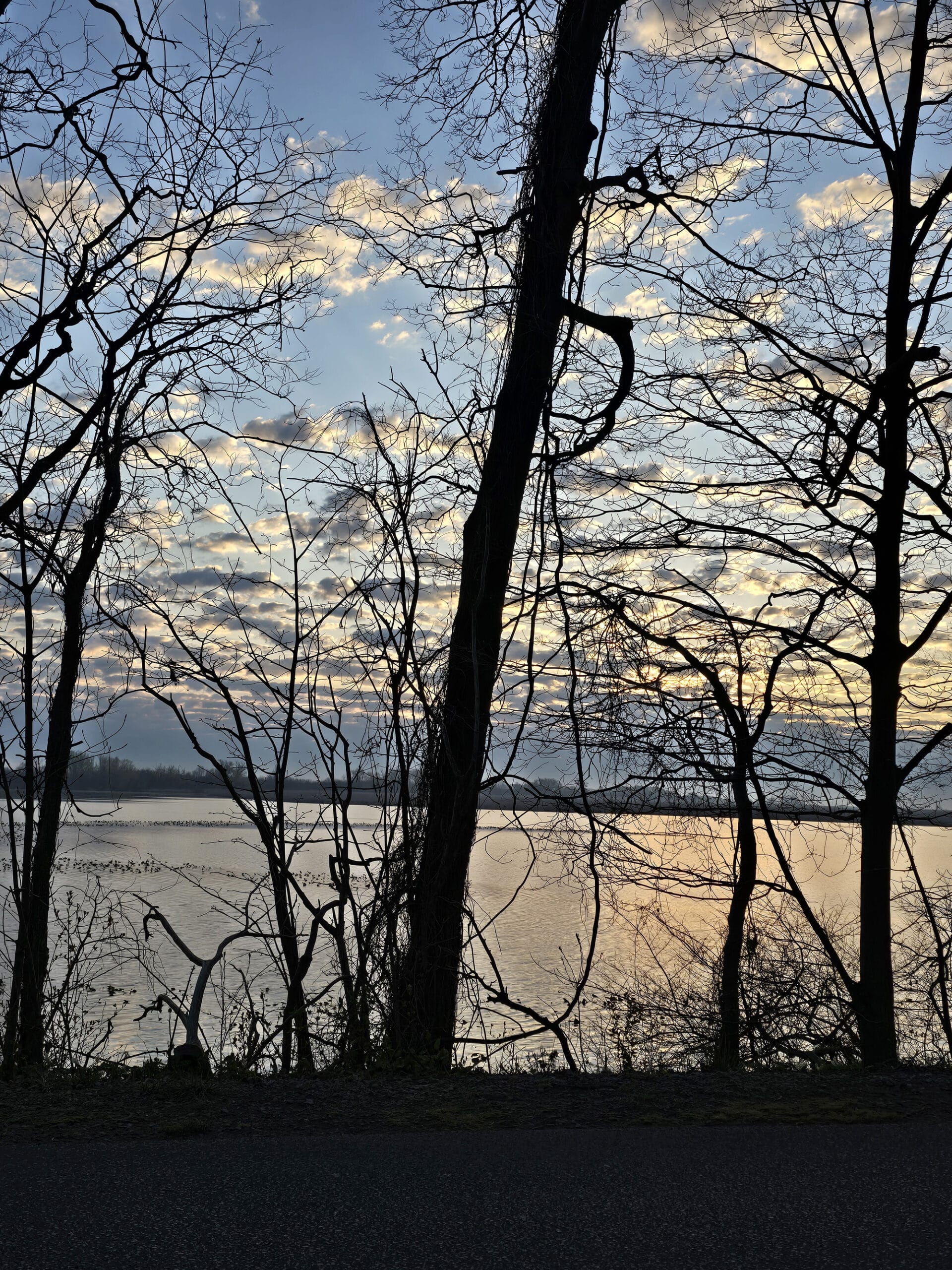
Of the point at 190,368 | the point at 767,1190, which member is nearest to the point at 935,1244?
the point at 767,1190

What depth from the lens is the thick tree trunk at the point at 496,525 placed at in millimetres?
5051

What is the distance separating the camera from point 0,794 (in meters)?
7.19

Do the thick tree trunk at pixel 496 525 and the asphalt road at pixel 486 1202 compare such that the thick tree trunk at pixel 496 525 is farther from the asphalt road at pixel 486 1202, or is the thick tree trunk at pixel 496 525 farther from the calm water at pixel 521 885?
the asphalt road at pixel 486 1202

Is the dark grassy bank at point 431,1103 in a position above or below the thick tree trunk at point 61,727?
below

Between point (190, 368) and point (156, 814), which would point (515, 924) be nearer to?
point (190, 368)

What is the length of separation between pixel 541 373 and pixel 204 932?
56.5 ft

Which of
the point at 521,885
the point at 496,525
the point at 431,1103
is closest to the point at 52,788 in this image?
the point at 496,525

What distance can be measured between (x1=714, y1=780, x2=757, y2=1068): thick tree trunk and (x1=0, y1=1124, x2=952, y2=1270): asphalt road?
523 centimetres

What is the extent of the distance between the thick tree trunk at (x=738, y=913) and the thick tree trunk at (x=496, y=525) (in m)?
3.12

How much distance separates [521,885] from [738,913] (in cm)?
462

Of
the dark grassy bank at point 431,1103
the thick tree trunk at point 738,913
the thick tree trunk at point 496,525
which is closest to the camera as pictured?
the dark grassy bank at point 431,1103

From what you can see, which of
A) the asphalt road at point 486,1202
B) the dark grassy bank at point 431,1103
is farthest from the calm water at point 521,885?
the asphalt road at point 486,1202

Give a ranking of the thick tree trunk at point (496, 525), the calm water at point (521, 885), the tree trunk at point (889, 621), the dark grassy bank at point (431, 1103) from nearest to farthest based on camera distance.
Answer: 1. the dark grassy bank at point (431, 1103)
2. the thick tree trunk at point (496, 525)
3. the tree trunk at point (889, 621)
4. the calm water at point (521, 885)

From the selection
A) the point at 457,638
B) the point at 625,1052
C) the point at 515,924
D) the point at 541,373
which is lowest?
the point at 515,924
